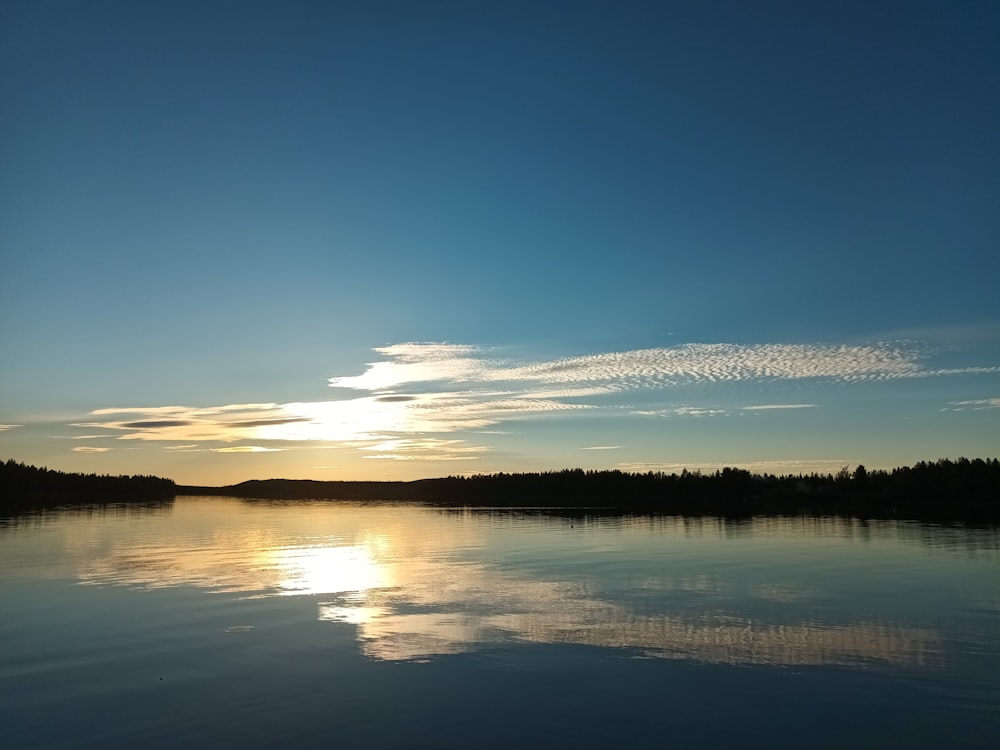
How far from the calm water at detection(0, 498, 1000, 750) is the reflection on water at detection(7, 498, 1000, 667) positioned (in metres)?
0.24

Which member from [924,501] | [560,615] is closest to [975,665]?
[560,615]

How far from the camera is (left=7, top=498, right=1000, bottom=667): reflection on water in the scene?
25.8 meters

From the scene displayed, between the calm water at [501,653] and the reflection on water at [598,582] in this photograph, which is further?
the reflection on water at [598,582]

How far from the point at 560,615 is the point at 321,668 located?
37.5ft

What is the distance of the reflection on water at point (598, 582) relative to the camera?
25812mm

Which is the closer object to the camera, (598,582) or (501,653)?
(501,653)

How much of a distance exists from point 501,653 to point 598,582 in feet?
56.8

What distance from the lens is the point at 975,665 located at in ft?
Result: 72.8

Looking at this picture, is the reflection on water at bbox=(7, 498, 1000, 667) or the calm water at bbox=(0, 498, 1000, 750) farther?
the reflection on water at bbox=(7, 498, 1000, 667)

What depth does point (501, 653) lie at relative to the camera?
24.0m

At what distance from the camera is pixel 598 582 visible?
40281 mm

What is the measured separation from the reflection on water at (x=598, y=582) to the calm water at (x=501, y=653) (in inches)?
9.3

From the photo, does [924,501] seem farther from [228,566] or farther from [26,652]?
[26,652]

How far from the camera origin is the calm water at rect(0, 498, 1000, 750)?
672 inches
